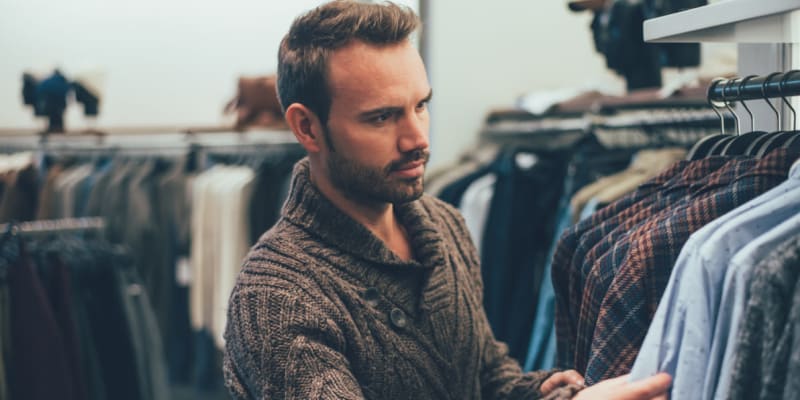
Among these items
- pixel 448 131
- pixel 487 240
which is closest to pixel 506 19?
pixel 448 131

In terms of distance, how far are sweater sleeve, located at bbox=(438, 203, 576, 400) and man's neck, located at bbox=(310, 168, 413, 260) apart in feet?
0.55

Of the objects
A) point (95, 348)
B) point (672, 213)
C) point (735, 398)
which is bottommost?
point (95, 348)

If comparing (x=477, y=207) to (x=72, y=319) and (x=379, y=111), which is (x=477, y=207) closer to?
(x=72, y=319)

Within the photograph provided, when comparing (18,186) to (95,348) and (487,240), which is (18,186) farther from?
(487,240)

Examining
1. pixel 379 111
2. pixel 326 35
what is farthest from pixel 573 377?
pixel 326 35

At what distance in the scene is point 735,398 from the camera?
91 centimetres

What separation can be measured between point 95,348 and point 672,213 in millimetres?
1983

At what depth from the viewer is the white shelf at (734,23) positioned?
1032mm

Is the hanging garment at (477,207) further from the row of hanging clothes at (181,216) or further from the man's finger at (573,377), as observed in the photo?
the man's finger at (573,377)

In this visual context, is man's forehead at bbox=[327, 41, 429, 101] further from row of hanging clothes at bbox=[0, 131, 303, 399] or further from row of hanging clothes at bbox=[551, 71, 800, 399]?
row of hanging clothes at bbox=[0, 131, 303, 399]

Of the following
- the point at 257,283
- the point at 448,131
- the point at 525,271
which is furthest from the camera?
the point at 448,131

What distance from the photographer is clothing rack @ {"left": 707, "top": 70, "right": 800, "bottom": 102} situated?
1.17 metres

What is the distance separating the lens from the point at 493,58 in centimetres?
352

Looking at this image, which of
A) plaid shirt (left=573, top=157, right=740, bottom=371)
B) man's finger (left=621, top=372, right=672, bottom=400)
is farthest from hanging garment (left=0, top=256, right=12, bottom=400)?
man's finger (left=621, top=372, right=672, bottom=400)
